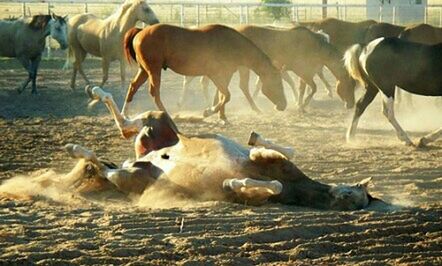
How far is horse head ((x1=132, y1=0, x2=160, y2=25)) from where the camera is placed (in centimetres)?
2169

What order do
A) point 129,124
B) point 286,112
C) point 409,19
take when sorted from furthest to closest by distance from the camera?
point 409,19 → point 286,112 → point 129,124

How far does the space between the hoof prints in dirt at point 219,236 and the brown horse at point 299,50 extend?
1096 cm

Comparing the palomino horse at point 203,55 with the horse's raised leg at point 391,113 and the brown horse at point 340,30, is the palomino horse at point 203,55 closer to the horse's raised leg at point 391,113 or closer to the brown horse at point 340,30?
the horse's raised leg at point 391,113

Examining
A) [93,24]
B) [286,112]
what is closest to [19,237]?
[286,112]

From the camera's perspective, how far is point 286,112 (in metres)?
18.0

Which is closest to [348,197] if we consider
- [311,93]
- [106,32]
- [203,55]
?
[203,55]

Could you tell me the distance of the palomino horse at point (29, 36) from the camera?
79.3 ft

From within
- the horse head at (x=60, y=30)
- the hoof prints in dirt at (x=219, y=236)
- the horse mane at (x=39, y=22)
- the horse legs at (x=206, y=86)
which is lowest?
the horse legs at (x=206, y=86)

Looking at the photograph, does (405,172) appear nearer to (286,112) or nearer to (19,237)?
(19,237)

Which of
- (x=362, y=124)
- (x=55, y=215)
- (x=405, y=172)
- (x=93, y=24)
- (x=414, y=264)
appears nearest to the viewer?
(x=414, y=264)

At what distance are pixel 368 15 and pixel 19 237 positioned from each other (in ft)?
124

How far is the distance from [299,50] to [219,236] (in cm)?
1213

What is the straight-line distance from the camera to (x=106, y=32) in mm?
22938

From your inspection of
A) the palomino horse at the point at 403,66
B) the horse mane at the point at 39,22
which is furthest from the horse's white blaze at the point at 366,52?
the horse mane at the point at 39,22
